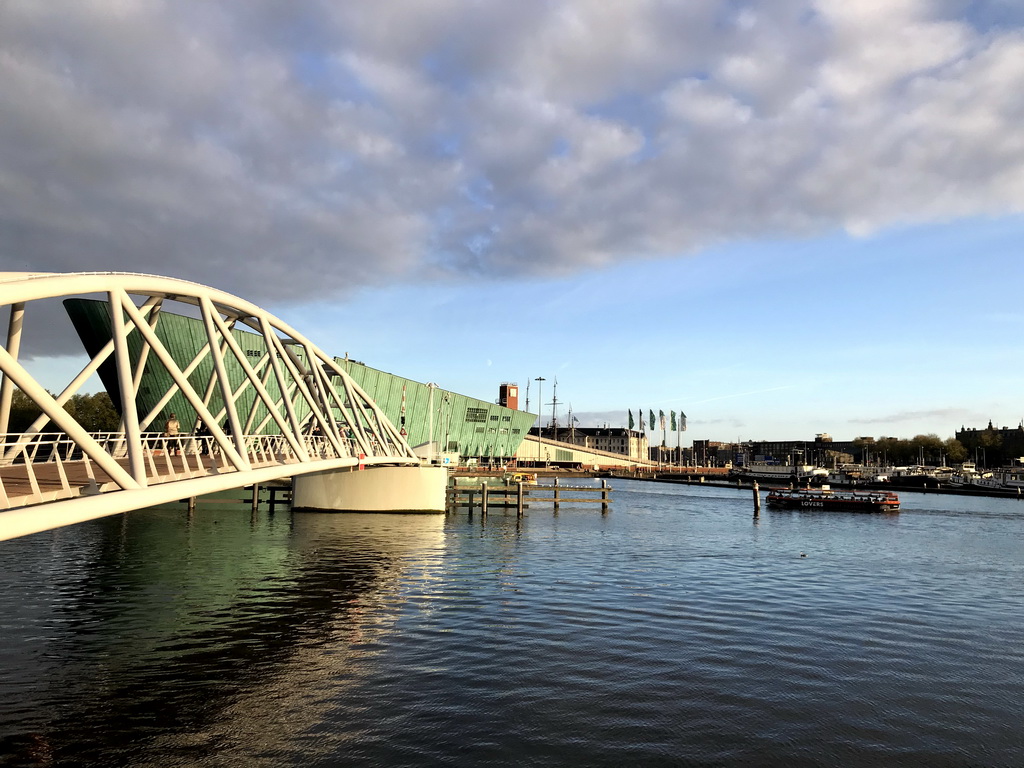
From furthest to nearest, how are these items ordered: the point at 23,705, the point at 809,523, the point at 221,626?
the point at 809,523, the point at 221,626, the point at 23,705

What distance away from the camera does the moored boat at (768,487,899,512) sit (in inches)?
3312

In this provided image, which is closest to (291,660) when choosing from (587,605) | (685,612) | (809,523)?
(587,605)

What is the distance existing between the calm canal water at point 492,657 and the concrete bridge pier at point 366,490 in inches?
674

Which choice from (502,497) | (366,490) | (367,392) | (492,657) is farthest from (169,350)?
(492,657)

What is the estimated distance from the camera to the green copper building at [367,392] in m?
70.3

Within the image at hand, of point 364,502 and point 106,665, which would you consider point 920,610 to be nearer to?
point 106,665

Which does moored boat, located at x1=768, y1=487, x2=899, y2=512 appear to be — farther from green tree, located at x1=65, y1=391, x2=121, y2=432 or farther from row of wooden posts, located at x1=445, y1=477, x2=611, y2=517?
green tree, located at x1=65, y1=391, x2=121, y2=432

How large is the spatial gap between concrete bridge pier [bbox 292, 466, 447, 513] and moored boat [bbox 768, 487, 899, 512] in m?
53.2

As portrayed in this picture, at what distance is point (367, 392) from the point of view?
304ft

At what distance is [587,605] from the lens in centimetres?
2592

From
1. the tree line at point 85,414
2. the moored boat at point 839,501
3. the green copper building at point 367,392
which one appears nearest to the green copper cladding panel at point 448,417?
the green copper building at point 367,392

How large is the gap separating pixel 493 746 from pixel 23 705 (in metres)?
10.0

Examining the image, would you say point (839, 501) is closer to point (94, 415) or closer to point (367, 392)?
point (367, 392)

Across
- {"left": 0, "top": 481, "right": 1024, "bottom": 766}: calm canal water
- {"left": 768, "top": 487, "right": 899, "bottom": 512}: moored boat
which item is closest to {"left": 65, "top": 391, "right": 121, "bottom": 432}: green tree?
{"left": 0, "top": 481, "right": 1024, "bottom": 766}: calm canal water
